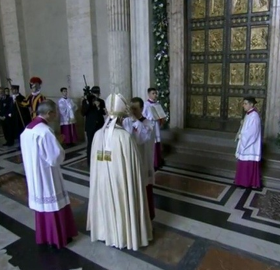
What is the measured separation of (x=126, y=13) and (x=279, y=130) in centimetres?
474

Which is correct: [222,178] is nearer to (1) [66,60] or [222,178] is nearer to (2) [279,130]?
(2) [279,130]

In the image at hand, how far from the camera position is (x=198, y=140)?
7.05 metres

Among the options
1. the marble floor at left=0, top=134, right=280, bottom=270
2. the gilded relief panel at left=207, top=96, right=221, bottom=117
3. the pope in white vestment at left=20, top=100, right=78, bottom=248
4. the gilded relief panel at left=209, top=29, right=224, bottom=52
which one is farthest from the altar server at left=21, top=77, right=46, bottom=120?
the gilded relief panel at left=209, top=29, right=224, bottom=52

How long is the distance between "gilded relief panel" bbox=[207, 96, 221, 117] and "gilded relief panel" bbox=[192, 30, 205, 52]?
1.29 m

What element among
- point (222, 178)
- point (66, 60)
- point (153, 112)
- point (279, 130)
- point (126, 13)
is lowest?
point (222, 178)

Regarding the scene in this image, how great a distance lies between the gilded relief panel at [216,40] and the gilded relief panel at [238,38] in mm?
282

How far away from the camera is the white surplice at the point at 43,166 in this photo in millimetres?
3049

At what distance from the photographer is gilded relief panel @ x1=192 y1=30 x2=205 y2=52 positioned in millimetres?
7410

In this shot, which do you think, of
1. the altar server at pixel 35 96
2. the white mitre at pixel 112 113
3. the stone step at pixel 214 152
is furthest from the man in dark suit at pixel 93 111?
the white mitre at pixel 112 113

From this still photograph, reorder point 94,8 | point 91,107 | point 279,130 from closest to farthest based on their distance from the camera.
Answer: point 91,107
point 279,130
point 94,8

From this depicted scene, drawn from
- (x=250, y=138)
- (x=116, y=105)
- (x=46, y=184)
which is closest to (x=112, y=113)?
(x=116, y=105)

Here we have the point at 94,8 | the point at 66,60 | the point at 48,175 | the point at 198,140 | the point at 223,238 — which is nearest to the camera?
the point at 48,175

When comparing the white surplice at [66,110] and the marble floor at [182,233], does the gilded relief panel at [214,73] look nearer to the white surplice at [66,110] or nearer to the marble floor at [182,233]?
the marble floor at [182,233]

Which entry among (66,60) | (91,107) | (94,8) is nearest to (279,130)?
(91,107)
